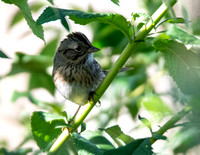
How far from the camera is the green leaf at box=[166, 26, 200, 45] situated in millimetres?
895

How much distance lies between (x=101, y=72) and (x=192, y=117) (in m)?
2.04

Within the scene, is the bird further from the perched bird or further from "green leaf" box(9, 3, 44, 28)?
"green leaf" box(9, 3, 44, 28)

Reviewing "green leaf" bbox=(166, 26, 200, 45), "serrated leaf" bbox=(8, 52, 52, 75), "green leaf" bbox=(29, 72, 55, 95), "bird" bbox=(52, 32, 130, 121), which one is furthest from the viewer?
"bird" bbox=(52, 32, 130, 121)

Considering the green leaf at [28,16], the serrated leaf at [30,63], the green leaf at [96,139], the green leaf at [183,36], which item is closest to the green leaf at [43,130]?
the green leaf at [96,139]

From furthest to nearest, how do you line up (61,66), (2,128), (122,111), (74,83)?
1. (2,128)
2. (61,66)
3. (74,83)
4. (122,111)

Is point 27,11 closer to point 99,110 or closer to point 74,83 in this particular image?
point 99,110

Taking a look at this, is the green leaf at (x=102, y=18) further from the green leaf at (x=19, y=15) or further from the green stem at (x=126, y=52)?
the green leaf at (x=19, y=15)

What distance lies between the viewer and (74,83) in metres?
2.67

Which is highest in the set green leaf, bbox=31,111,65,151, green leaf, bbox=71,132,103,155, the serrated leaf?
the serrated leaf

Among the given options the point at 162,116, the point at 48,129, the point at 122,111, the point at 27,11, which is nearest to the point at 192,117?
the point at 162,116

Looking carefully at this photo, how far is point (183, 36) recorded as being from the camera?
941mm

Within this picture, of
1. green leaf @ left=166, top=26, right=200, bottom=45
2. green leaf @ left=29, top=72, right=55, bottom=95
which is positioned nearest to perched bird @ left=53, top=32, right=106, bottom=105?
green leaf @ left=29, top=72, right=55, bottom=95

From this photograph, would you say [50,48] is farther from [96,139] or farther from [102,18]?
[102,18]

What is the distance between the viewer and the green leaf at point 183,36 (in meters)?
0.89
